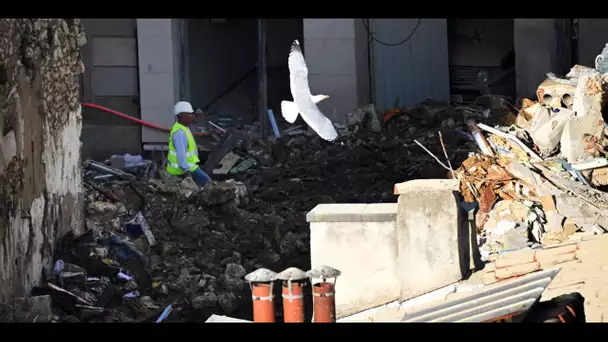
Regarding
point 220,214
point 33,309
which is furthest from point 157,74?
point 33,309

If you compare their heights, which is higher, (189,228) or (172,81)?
(172,81)

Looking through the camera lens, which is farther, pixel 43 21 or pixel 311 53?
pixel 311 53

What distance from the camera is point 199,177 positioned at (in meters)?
15.4

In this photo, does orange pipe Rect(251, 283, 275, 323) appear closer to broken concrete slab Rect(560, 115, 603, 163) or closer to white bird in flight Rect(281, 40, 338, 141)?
white bird in flight Rect(281, 40, 338, 141)

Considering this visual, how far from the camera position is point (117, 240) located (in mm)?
12883

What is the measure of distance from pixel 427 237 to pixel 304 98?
6791 millimetres

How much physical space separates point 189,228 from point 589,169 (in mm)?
4924

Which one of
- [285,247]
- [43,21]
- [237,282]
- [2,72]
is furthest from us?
[285,247]

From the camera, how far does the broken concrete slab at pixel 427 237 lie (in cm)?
768

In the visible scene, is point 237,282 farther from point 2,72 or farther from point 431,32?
point 431,32

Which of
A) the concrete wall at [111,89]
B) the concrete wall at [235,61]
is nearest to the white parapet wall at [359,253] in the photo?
the concrete wall at [111,89]

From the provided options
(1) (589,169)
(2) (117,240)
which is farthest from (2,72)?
(1) (589,169)

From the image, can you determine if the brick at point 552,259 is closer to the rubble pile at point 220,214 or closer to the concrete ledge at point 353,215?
the concrete ledge at point 353,215
